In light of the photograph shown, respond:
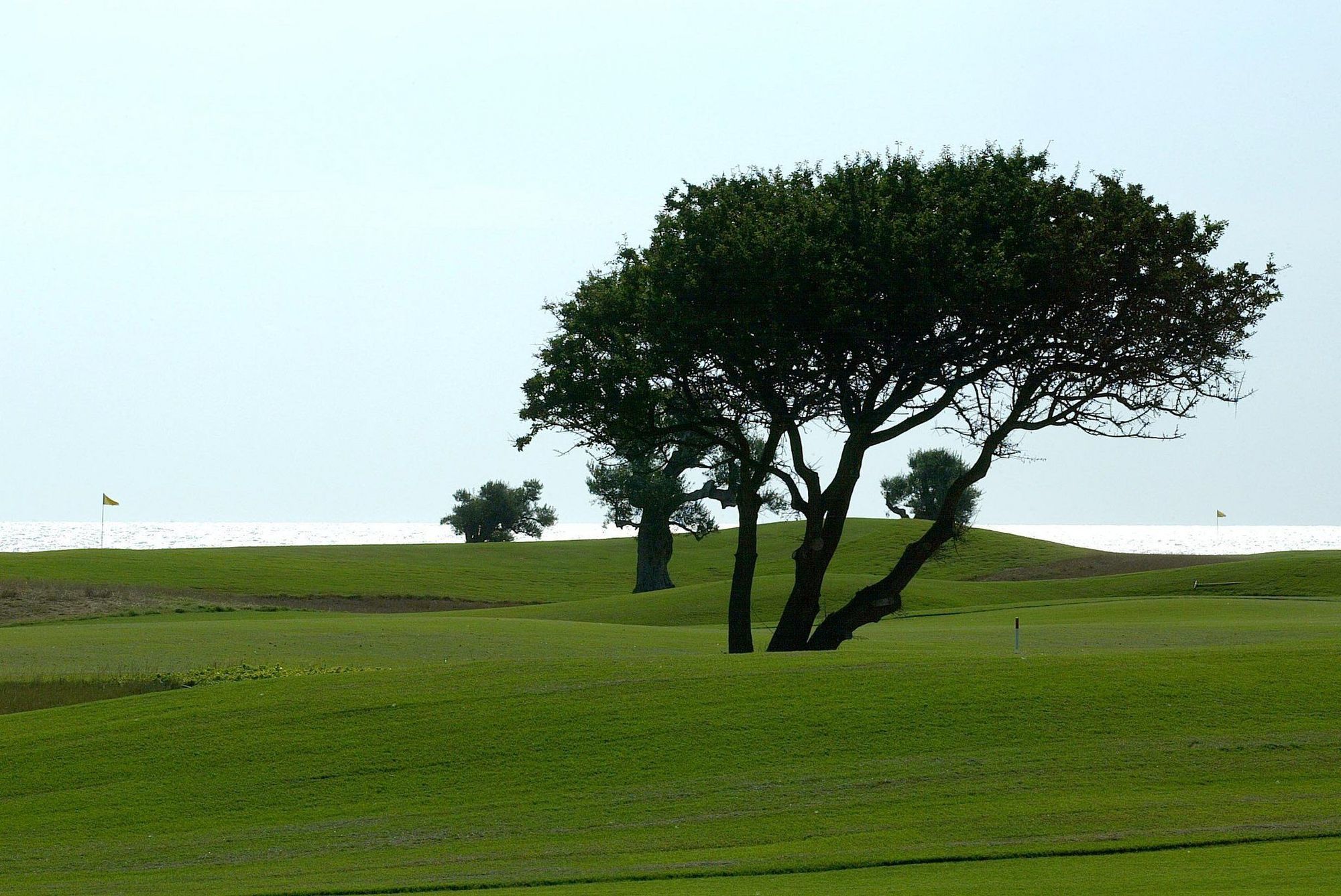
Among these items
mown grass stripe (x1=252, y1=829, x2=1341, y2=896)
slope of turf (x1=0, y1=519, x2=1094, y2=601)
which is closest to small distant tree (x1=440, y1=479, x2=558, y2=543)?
slope of turf (x1=0, y1=519, x2=1094, y2=601)

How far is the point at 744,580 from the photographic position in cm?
3303

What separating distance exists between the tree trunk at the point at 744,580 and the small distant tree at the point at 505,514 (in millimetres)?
87415

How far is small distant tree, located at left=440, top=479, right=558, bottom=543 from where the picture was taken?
120 m

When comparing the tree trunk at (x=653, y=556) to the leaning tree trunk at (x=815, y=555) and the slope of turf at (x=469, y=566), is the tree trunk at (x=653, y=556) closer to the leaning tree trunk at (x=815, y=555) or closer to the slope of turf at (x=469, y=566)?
the slope of turf at (x=469, y=566)

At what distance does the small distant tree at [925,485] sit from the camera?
342 feet

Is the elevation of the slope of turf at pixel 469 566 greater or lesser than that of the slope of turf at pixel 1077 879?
greater

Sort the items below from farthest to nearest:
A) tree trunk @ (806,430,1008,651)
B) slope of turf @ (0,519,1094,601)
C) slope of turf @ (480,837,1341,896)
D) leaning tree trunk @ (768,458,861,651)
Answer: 1. slope of turf @ (0,519,1094,601)
2. leaning tree trunk @ (768,458,861,651)
3. tree trunk @ (806,430,1008,651)
4. slope of turf @ (480,837,1341,896)

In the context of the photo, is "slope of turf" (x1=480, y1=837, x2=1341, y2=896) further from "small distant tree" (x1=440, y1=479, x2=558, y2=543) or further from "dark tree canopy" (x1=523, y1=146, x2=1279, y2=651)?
"small distant tree" (x1=440, y1=479, x2=558, y2=543)

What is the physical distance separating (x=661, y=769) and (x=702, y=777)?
0.70m

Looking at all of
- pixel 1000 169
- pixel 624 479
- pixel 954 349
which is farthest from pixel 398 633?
pixel 624 479

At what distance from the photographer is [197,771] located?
1848cm

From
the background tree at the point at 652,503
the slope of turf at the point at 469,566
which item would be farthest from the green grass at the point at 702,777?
the slope of turf at the point at 469,566

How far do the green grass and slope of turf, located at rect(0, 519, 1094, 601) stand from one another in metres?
46.8

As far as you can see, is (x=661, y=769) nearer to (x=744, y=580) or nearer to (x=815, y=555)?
(x=815, y=555)
